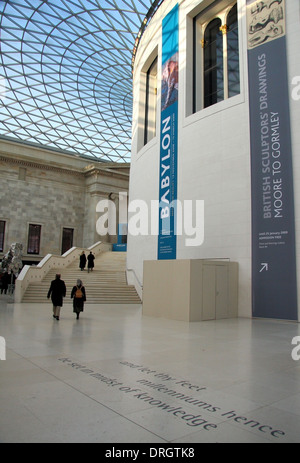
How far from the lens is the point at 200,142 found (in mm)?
19672

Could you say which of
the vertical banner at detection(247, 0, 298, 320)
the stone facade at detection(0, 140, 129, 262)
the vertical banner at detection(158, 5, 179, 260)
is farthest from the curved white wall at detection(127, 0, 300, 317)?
the stone facade at detection(0, 140, 129, 262)

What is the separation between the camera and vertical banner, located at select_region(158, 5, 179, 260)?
2134 centimetres

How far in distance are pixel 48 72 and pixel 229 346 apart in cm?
4152

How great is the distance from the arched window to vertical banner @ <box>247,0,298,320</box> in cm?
383

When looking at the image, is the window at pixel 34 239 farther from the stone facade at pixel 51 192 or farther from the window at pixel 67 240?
the window at pixel 67 240

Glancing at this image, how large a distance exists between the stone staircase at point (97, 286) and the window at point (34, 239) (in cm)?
1115

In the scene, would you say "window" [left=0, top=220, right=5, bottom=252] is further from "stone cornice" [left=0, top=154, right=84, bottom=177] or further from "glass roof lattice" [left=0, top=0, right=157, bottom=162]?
"glass roof lattice" [left=0, top=0, right=157, bottom=162]

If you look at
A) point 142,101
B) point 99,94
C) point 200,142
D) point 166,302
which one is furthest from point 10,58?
point 166,302

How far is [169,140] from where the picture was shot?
2225 cm

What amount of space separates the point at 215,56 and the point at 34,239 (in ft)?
90.9

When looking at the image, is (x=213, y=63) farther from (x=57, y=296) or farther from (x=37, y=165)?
(x=37, y=165)

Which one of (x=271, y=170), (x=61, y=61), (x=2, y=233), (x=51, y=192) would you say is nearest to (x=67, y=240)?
(x=51, y=192)

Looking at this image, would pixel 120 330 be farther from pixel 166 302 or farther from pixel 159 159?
pixel 159 159

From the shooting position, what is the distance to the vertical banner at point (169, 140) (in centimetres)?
2134
